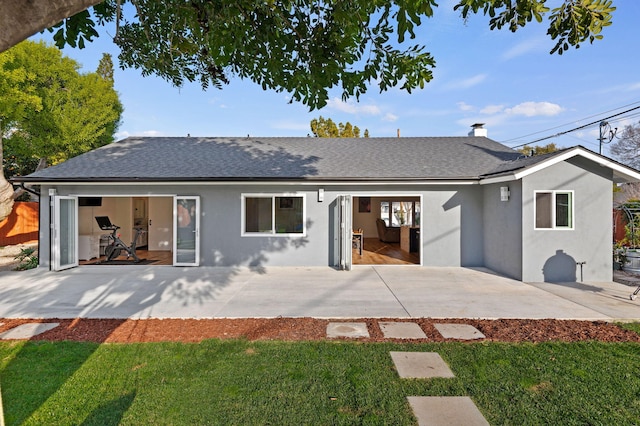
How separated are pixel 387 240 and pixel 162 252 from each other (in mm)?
9946

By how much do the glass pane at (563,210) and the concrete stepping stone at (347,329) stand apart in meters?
6.13

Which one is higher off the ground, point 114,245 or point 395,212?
point 395,212

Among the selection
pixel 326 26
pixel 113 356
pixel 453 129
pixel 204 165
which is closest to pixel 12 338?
pixel 113 356

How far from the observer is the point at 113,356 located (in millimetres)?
3828

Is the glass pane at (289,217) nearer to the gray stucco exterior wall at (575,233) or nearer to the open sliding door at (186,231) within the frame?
the open sliding door at (186,231)

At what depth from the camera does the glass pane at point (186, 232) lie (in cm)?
949

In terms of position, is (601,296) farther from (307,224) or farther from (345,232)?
(307,224)

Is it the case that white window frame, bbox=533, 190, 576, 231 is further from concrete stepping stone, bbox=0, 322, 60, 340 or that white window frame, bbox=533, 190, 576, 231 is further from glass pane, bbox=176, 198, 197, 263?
concrete stepping stone, bbox=0, 322, 60, 340

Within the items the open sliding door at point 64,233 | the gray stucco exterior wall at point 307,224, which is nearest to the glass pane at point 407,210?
the gray stucco exterior wall at point 307,224

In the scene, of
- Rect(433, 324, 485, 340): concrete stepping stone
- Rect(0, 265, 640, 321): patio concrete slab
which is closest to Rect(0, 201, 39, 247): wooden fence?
Rect(0, 265, 640, 321): patio concrete slab

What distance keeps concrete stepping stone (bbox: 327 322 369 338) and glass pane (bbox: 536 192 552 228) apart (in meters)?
5.80

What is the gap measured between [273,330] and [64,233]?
26.6 feet

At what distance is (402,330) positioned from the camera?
15.3 ft

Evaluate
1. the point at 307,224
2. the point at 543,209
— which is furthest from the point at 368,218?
the point at 543,209
